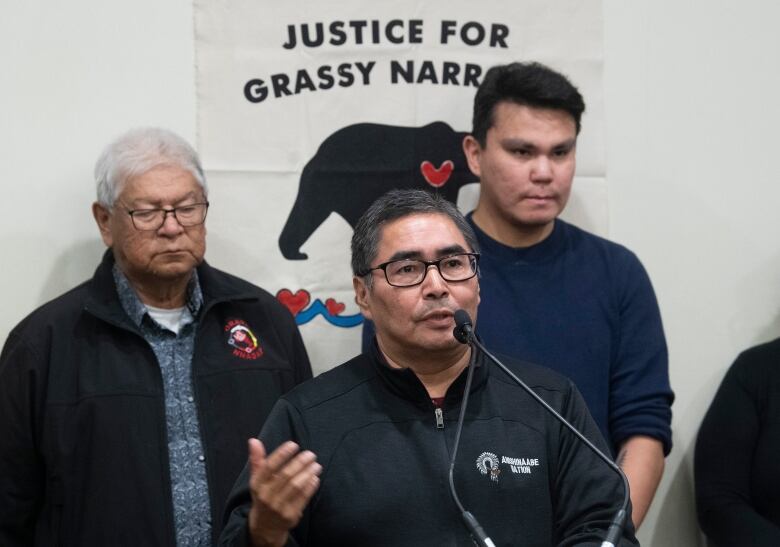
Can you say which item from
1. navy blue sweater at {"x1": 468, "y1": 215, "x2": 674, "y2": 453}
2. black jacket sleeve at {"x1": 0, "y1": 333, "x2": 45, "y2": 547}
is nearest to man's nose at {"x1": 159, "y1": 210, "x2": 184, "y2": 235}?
black jacket sleeve at {"x1": 0, "y1": 333, "x2": 45, "y2": 547}

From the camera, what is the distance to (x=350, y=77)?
304cm

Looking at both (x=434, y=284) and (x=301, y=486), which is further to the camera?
(x=434, y=284)

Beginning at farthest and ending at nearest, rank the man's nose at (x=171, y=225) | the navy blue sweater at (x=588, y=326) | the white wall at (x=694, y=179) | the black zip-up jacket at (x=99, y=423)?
the white wall at (x=694, y=179) → the navy blue sweater at (x=588, y=326) → the man's nose at (x=171, y=225) → the black zip-up jacket at (x=99, y=423)

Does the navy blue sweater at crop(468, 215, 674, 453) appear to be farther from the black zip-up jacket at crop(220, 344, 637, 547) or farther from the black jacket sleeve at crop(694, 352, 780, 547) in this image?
the black zip-up jacket at crop(220, 344, 637, 547)

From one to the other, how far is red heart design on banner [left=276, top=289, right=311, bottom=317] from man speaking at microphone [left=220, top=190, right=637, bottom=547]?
31.8 inches

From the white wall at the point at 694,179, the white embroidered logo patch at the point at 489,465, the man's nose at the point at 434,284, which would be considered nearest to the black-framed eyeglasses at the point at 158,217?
the man's nose at the point at 434,284

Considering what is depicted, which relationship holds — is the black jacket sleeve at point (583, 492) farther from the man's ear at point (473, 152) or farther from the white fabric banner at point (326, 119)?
the white fabric banner at point (326, 119)

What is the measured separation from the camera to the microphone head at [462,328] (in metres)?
1.95

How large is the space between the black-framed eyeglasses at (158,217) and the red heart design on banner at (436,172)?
77 centimetres

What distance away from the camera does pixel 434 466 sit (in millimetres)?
1974

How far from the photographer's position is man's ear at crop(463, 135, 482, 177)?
2.91 metres

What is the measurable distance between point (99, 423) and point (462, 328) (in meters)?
→ 0.90

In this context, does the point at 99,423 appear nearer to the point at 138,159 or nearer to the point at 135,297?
the point at 135,297

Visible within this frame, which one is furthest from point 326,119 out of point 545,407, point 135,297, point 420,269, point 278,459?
point 278,459
